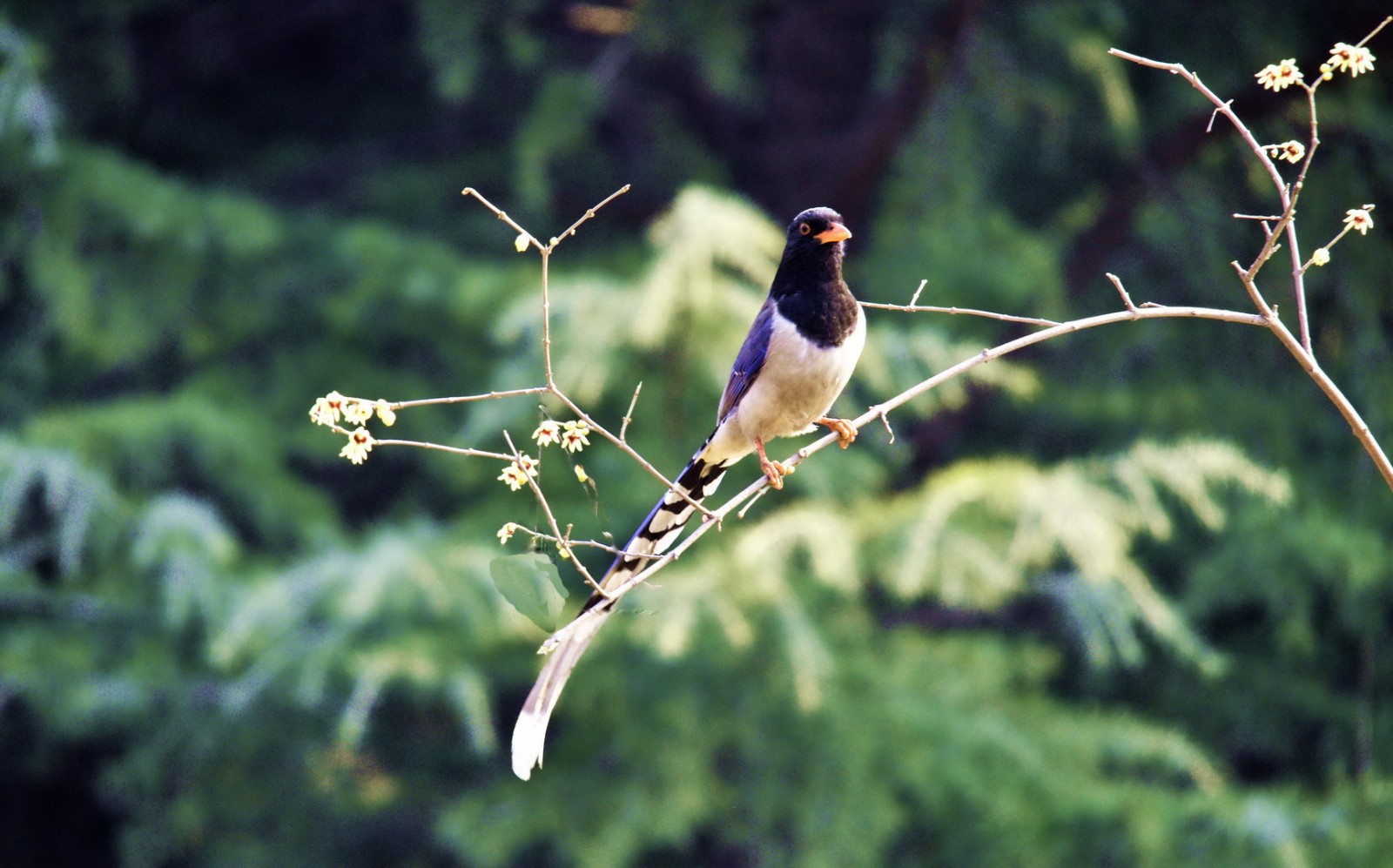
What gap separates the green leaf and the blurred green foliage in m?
2.62

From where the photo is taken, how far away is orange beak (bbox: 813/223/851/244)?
2744 mm

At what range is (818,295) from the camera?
2768 millimetres

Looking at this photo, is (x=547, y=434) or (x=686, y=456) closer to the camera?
(x=547, y=434)

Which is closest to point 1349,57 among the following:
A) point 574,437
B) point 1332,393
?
point 1332,393

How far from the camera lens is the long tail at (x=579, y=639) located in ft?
6.51

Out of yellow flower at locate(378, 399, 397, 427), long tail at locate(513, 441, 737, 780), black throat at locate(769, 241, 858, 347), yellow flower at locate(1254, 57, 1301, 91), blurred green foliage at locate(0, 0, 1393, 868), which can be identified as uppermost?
yellow flower at locate(1254, 57, 1301, 91)

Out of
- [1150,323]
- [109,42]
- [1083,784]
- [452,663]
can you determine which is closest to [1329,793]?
[1083,784]

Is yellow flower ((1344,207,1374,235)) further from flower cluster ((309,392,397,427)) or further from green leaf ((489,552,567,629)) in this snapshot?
flower cluster ((309,392,397,427))

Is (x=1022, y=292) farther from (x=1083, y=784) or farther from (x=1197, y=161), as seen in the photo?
(x=1083, y=784)

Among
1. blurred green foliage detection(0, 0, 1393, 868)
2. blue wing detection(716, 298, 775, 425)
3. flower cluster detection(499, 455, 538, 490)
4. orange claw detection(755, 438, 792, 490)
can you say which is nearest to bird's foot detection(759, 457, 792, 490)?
orange claw detection(755, 438, 792, 490)

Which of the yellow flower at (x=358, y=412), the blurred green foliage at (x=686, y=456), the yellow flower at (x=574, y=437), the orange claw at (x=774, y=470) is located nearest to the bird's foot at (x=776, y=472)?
the orange claw at (x=774, y=470)

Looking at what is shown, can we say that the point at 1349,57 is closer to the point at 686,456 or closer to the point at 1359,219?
the point at 1359,219

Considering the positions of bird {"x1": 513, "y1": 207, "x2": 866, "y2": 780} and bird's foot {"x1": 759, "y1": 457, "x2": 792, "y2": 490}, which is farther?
bird {"x1": 513, "y1": 207, "x2": 866, "y2": 780}

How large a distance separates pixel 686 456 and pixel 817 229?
2722 millimetres
